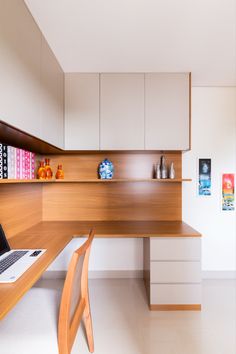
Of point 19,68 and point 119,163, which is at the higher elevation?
point 19,68

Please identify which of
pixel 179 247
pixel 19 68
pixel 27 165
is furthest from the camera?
pixel 179 247

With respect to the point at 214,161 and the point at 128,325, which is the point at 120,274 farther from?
the point at 214,161

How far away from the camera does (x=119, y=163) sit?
255 centimetres

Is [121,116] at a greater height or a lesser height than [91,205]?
greater

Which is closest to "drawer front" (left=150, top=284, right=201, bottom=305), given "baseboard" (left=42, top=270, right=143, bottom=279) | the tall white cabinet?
"baseboard" (left=42, top=270, right=143, bottom=279)

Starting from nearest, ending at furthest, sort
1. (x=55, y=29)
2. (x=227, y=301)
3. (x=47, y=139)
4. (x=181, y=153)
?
(x=55, y=29)
(x=47, y=139)
(x=227, y=301)
(x=181, y=153)

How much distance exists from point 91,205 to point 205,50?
74.9 inches

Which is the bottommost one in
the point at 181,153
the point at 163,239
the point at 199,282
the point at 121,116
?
the point at 199,282

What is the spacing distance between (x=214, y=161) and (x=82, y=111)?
1.64 meters

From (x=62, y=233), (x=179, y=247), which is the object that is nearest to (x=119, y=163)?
(x=62, y=233)

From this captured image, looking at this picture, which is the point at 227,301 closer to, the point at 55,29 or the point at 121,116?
the point at 121,116

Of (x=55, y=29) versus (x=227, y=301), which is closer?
(x=55, y=29)

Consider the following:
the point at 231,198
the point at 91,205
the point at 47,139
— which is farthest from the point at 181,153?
the point at 47,139

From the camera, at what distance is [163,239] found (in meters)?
1.98
